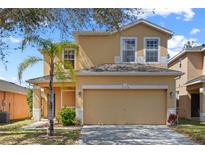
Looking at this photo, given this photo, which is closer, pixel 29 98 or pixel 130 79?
pixel 130 79

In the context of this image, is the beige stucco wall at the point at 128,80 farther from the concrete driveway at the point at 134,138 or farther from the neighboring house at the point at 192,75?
the neighboring house at the point at 192,75

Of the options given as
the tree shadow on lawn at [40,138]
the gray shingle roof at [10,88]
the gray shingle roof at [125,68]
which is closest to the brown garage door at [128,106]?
the gray shingle roof at [125,68]

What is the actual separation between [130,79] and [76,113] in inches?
156

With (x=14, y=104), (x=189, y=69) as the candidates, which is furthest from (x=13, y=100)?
(x=189, y=69)

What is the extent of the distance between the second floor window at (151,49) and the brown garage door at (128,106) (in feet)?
11.5

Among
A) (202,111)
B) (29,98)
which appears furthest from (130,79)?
(29,98)

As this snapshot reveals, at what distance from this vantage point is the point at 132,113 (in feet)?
76.3

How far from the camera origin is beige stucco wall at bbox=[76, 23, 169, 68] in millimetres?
25906

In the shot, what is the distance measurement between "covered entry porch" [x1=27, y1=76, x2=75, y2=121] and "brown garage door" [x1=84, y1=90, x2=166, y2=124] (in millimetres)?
2702

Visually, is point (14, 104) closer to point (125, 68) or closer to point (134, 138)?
point (125, 68)

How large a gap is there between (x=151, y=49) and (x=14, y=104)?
570 inches

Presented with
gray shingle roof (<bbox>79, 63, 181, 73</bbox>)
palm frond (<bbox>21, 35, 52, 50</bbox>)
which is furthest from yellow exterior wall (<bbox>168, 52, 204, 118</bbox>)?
palm frond (<bbox>21, 35, 52, 50</bbox>)
